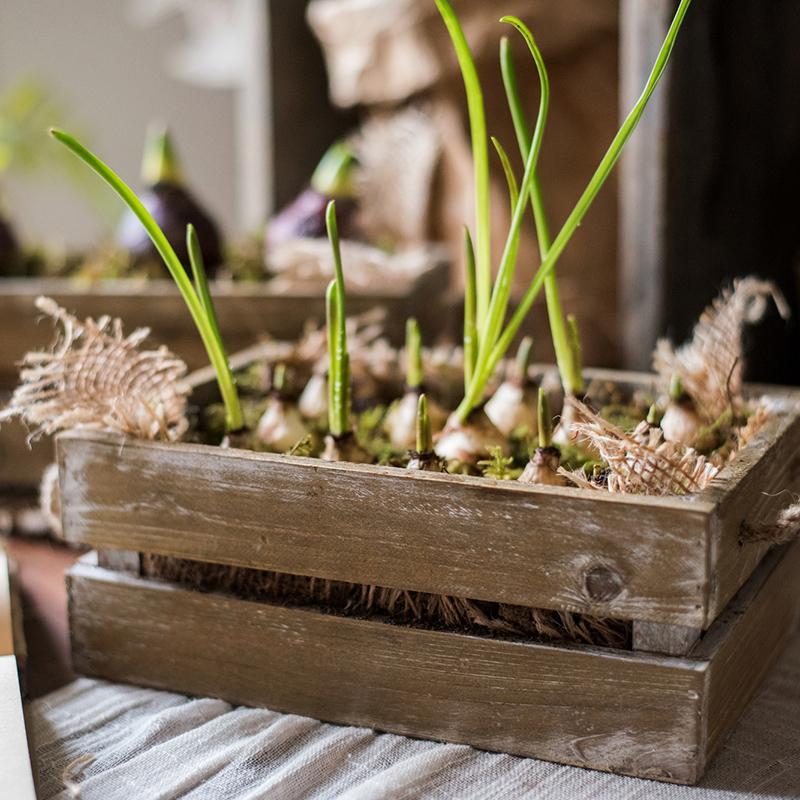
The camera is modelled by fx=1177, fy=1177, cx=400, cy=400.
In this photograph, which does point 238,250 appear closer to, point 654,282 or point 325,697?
point 654,282

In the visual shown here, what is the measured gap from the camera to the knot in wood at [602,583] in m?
0.61

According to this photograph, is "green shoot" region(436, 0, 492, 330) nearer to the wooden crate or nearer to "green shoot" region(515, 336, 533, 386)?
"green shoot" region(515, 336, 533, 386)

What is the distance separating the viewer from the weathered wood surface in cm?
113

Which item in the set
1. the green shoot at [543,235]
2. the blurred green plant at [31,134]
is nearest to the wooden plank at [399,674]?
the green shoot at [543,235]

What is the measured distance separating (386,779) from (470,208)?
108cm

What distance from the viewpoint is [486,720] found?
2.20 ft

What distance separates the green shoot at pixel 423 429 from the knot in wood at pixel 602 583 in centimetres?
12

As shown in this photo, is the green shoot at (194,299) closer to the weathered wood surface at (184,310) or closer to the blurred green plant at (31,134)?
the weathered wood surface at (184,310)

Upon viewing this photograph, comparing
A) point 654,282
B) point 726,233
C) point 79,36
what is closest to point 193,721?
point 654,282

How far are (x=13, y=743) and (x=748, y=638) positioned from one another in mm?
418

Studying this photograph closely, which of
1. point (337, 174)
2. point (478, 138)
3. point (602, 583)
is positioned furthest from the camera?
point (337, 174)

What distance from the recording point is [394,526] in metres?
0.65

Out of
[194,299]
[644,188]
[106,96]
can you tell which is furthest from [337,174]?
[106,96]

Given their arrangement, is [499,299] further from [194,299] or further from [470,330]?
[194,299]
